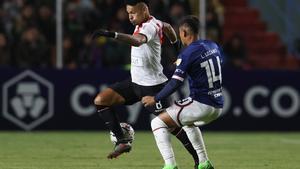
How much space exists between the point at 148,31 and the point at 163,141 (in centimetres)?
149

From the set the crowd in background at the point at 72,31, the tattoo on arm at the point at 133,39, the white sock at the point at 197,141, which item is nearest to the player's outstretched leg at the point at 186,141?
the white sock at the point at 197,141

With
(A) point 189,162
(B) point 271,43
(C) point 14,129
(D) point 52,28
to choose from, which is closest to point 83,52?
(D) point 52,28

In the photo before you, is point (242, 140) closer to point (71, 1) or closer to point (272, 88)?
point (272, 88)

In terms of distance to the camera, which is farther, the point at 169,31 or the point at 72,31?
the point at 72,31

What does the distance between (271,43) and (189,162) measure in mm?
12362

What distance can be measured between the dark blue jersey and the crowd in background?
29.9ft

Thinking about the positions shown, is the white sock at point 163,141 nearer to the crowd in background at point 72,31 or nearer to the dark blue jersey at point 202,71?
the dark blue jersey at point 202,71

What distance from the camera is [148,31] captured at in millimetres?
11492

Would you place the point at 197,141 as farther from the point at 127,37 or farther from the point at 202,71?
the point at 127,37

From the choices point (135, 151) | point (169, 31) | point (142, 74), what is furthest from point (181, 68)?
point (135, 151)

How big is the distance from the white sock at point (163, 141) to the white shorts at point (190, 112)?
0.16 m

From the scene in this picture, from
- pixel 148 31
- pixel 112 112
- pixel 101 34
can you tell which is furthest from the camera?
pixel 112 112

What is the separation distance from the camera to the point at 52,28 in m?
20.9

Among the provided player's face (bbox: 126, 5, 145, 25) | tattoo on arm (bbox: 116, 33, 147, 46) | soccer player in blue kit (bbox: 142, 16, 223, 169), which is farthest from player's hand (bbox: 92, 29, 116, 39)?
player's face (bbox: 126, 5, 145, 25)
